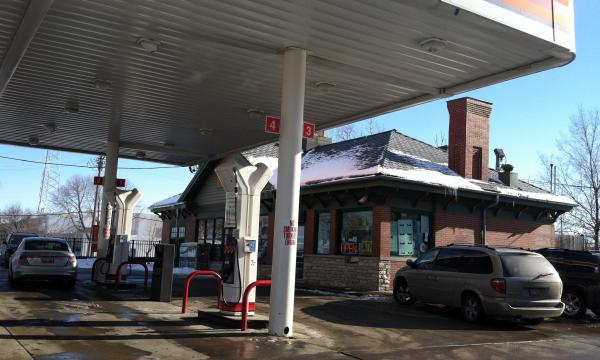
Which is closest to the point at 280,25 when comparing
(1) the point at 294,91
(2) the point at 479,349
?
(1) the point at 294,91

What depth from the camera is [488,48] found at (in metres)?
9.34

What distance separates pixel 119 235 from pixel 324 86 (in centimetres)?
847

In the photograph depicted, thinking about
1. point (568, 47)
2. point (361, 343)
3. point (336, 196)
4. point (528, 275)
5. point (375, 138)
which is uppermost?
point (375, 138)

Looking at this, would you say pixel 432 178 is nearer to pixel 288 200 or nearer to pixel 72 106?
pixel 288 200

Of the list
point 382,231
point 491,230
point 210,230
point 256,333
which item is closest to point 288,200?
point 256,333

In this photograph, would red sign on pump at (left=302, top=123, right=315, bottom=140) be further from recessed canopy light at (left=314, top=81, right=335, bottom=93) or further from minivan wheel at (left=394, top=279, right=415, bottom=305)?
minivan wheel at (left=394, top=279, right=415, bottom=305)

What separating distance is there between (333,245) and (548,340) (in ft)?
35.3

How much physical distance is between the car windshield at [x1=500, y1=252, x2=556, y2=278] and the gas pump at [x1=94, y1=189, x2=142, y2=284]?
10.8 metres

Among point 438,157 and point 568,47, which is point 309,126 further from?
point 438,157

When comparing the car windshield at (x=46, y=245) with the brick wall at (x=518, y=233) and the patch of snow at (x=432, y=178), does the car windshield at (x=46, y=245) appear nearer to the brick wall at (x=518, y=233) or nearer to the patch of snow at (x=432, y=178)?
the patch of snow at (x=432, y=178)

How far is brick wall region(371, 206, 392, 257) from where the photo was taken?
1873 cm

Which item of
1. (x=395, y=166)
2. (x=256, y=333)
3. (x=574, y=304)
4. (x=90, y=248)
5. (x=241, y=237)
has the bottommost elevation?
(x=256, y=333)

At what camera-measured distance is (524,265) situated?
1205 centimetres

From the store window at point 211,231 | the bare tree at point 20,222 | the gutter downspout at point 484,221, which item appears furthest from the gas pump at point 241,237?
the bare tree at point 20,222
